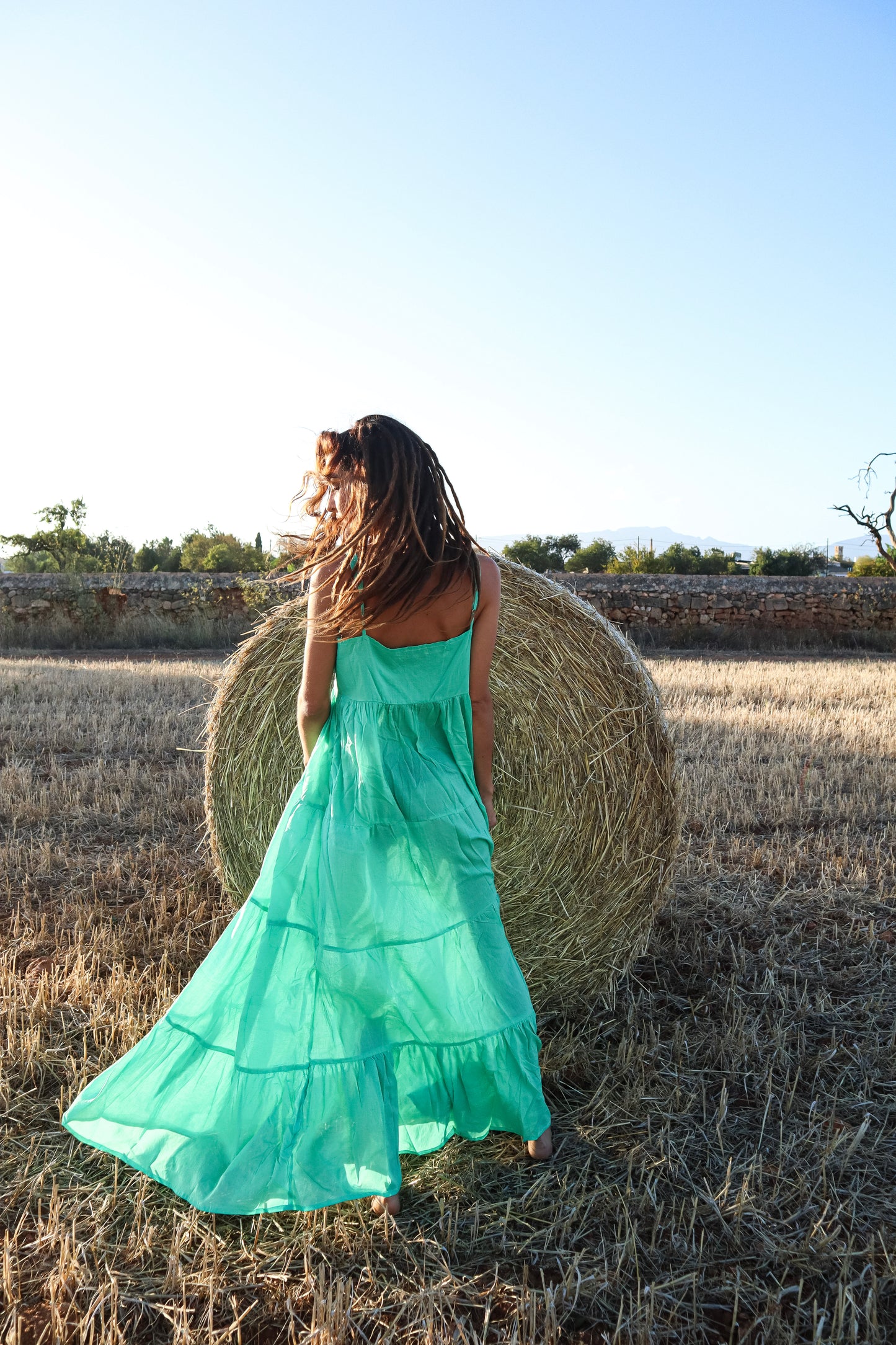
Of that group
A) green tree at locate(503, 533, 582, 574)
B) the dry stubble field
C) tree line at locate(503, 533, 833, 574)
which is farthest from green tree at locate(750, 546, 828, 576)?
the dry stubble field

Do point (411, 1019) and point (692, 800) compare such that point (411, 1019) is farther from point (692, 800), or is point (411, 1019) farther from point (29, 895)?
point (692, 800)

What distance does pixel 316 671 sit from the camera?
240cm

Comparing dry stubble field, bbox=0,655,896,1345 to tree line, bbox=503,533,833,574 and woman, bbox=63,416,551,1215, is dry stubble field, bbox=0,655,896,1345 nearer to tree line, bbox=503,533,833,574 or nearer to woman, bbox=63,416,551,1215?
woman, bbox=63,416,551,1215

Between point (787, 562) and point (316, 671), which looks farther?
point (787, 562)

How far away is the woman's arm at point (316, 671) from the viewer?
2326 millimetres

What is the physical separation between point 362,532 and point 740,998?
6.88ft

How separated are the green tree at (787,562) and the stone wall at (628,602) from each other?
8.07m

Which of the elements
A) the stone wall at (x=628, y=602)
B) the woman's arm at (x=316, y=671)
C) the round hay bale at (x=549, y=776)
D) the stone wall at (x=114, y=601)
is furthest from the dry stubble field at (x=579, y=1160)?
the stone wall at (x=628, y=602)

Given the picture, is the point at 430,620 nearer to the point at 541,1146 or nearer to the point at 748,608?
the point at 541,1146

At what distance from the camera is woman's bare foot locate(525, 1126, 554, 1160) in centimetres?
242

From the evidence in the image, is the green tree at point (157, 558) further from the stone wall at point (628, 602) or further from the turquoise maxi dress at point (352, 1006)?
the turquoise maxi dress at point (352, 1006)

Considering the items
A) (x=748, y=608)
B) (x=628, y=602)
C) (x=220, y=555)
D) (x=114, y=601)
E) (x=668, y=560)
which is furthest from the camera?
(x=668, y=560)

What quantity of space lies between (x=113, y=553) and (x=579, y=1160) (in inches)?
811

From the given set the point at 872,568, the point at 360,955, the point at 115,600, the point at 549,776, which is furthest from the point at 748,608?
the point at 360,955
